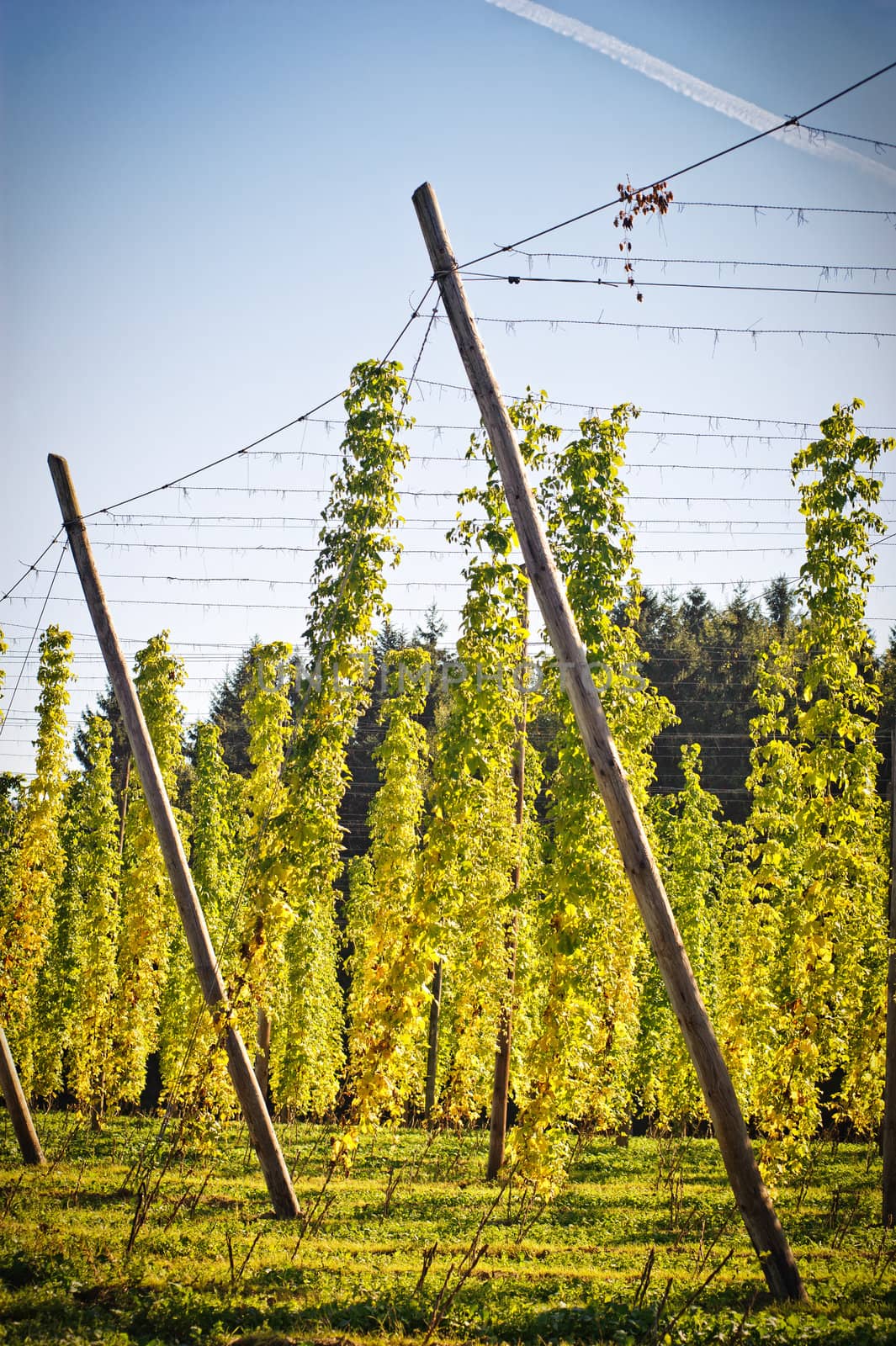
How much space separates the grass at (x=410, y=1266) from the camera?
266 inches

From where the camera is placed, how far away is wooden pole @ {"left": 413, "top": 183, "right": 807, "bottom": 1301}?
6.90 m

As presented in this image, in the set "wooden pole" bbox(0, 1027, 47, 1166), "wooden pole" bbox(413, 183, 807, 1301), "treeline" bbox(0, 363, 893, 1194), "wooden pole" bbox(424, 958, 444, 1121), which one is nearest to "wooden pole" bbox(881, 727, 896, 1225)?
"treeline" bbox(0, 363, 893, 1194)

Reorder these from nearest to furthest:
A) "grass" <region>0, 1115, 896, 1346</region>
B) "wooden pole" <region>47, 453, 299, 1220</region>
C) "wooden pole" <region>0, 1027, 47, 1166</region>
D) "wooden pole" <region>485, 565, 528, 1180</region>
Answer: "grass" <region>0, 1115, 896, 1346</region> → "wooden pole" <region>47, 453, 299, 1220</region> → "wooden pole" <region>0, 1027, 47, 1166</region> → "wooden pole" <region>485, 565, 528, 1180</region>

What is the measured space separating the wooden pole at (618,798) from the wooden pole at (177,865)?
478cm

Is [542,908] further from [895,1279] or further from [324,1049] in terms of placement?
[324,1049]

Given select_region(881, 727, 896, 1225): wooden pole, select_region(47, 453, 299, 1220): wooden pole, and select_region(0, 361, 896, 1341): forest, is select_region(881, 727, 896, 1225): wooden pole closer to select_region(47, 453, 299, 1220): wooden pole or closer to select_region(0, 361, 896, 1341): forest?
select_region(0, 361, 896, 1341): forest

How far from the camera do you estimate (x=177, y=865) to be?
1016cm

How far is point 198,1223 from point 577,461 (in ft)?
31.3

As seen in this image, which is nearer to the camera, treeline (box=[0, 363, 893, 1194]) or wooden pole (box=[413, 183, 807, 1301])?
wooden pole (box=[413, 183, 807, 1301])

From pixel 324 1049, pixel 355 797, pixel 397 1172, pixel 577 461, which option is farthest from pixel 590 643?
pixel 355 797

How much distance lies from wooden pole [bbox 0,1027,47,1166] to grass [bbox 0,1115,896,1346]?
37cm

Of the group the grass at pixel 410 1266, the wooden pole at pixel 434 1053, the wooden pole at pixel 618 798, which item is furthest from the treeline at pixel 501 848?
the wooden pole at pixel 434 1053

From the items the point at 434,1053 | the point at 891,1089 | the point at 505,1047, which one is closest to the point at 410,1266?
the point at 505,1047

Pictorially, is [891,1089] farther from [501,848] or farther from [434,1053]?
[434,1053]
